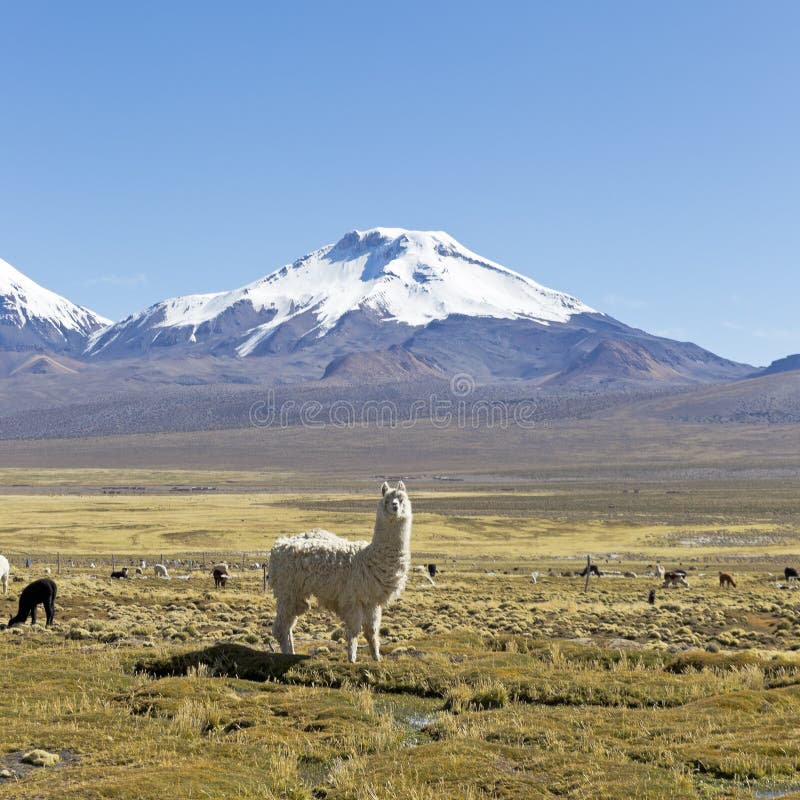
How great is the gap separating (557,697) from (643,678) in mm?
1624

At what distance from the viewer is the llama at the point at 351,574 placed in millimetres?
15094

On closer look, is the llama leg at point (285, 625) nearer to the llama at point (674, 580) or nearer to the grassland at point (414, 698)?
the grassland at point (414, 698)

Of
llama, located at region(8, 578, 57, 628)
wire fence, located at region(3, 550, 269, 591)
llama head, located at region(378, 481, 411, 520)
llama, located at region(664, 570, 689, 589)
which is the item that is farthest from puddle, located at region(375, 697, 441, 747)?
llama, located at region(664, 570, 689, 589)

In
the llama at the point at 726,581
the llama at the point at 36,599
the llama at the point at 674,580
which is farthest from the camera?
the llama at the point at 674,580

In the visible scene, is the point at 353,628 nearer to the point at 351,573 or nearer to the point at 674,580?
the point at 351,573

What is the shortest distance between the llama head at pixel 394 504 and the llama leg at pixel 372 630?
154 centimetres

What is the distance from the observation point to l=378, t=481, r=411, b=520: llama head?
49.2ft

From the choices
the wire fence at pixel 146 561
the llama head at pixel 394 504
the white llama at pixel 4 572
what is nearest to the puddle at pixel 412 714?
the llama head at pixel 394 504

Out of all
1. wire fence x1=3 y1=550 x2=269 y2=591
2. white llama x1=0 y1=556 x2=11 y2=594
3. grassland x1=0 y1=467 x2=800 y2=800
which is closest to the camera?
grassland x1=0 y1=467 x2=800 y2=800

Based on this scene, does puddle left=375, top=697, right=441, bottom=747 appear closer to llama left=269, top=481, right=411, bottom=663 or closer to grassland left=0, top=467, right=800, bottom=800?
grassland left=0, top=467, right=800, bottom=800

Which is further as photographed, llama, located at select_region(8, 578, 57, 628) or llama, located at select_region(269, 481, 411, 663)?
llama, located at select_region(8, 578, 57, 628)

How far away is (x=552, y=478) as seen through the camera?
145625 millimetres

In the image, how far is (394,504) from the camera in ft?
49.2

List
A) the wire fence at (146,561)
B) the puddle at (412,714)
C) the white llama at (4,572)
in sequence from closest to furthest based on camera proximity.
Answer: the puddle at (412,714) → the white llama at (4,572) → the wire fence at (146,561)
